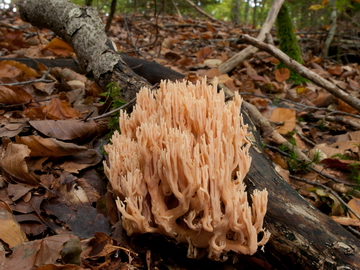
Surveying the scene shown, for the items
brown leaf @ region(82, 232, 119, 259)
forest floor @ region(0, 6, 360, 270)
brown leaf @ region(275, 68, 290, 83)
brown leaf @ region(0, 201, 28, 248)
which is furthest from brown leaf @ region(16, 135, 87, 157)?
brown leaf @ region(275, 68, 290, 83)

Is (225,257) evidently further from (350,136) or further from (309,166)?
(350,136)

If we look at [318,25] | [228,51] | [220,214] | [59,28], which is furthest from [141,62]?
[318,25]

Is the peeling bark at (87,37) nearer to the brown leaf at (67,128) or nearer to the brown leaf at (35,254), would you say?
the brown leaf at (67,128)

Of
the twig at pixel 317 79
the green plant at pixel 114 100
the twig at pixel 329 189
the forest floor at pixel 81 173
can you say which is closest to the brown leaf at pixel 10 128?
the forest floor at pixel 81 173

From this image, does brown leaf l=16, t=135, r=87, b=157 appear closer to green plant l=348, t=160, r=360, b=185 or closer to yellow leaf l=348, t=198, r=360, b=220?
yellow leaf l=348, t=198, r=360, b=220

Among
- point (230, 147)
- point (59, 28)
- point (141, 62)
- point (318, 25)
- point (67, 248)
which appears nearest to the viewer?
point (67, 248)

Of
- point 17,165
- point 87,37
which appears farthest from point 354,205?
point 87,37
